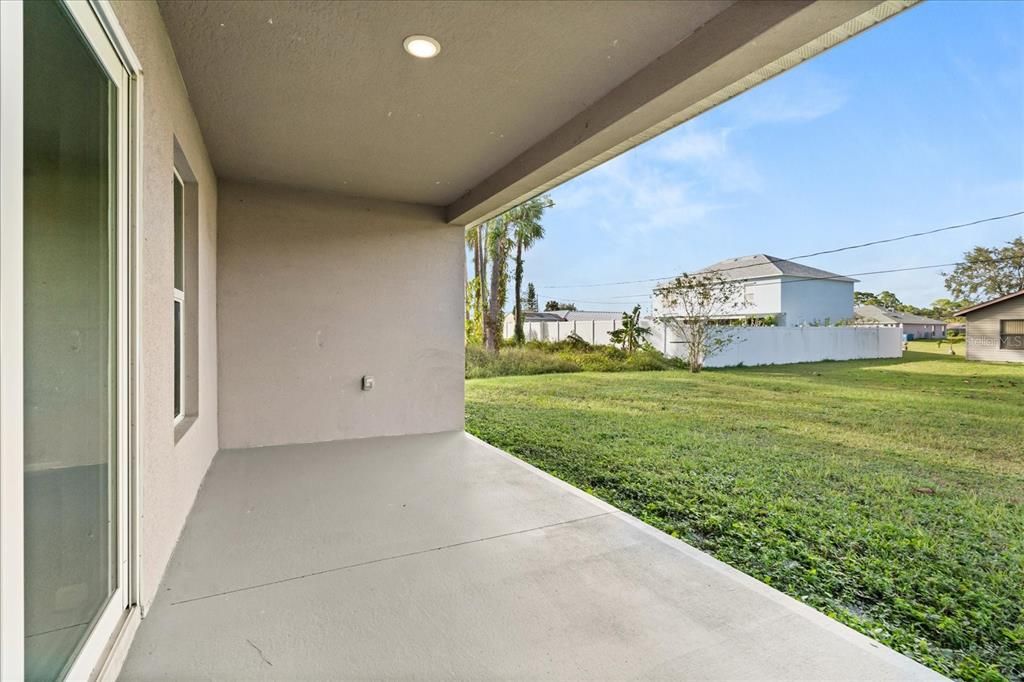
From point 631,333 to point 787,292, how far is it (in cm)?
517

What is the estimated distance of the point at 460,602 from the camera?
195cm

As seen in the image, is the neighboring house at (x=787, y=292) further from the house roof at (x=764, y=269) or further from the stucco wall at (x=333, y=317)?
the stucco wall at (x=333, y=317)

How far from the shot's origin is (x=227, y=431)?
14.0 feet

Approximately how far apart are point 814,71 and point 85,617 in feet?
→ 18.4

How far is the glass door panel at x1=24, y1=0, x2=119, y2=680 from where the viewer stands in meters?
1.06

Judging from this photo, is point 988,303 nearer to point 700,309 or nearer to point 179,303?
point 179,303

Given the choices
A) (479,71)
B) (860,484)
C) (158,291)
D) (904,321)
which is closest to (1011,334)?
(904,321)

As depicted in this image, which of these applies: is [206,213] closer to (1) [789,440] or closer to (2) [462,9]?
(2) [462,9]

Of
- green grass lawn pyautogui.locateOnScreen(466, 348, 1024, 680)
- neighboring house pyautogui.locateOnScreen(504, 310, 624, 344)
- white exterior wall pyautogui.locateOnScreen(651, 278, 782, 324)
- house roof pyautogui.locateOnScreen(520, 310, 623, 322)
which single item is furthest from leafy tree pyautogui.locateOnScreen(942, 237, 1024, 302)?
house roof pyautogui.locateOnScreen(520, 310, 623, 322)

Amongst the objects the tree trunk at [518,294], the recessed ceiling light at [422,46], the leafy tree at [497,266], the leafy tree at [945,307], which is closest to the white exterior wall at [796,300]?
the leafy tree at [945,307]

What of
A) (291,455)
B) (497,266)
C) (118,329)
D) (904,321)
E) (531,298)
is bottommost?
(291,455)

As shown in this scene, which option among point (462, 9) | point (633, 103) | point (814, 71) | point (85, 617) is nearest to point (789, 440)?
point (814, 71)

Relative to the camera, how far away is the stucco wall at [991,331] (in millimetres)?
2832

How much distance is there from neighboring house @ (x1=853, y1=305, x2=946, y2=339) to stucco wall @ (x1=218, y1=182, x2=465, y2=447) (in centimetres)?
385
